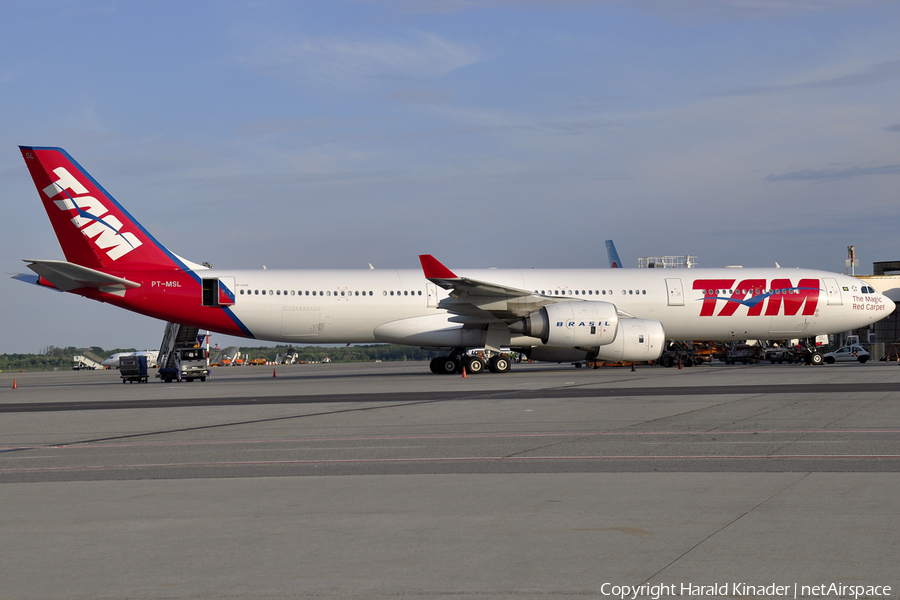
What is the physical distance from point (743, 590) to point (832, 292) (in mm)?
35044

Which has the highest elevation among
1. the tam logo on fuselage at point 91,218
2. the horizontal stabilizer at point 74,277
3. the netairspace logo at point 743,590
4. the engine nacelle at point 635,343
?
the tam logo on fuselage at point 91,218

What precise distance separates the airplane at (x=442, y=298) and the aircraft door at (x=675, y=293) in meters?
0.04

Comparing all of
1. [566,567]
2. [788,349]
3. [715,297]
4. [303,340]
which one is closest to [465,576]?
[566,567]

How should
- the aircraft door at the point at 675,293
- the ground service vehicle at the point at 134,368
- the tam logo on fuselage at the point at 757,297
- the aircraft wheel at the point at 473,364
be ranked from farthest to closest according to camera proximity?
the ground service vehicle at the point at 134,368
the tam logo on fuselage at the point at 757,297
the aircraft door at the point at 675,293
the aircraft wheel at the point at 473,364

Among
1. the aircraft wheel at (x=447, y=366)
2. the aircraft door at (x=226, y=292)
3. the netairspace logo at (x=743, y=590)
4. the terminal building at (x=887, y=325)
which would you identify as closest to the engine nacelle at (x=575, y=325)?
the aircraft wheel at (x=447, y=366)

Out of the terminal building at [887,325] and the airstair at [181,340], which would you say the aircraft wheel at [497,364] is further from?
the terminal building at [887,325]

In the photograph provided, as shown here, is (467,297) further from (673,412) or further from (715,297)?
(673,412)

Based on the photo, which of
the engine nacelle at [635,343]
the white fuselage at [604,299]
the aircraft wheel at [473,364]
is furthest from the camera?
the aircraft wheel at [473,364]

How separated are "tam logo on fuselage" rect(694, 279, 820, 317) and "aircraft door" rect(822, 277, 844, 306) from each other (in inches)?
32.0

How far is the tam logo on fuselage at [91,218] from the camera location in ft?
104

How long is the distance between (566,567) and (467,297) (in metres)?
27.1

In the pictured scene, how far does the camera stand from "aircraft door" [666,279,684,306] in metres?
35.4

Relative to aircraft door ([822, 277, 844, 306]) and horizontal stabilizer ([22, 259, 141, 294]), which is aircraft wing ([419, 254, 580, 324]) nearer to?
horizontal stabilizer ([22, 259, 141, 294])

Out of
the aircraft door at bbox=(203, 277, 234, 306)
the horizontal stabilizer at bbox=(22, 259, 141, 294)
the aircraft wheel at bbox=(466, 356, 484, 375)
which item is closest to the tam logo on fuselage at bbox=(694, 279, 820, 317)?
the aircraft wheel at bbox=(466, 356, 484, 375)
